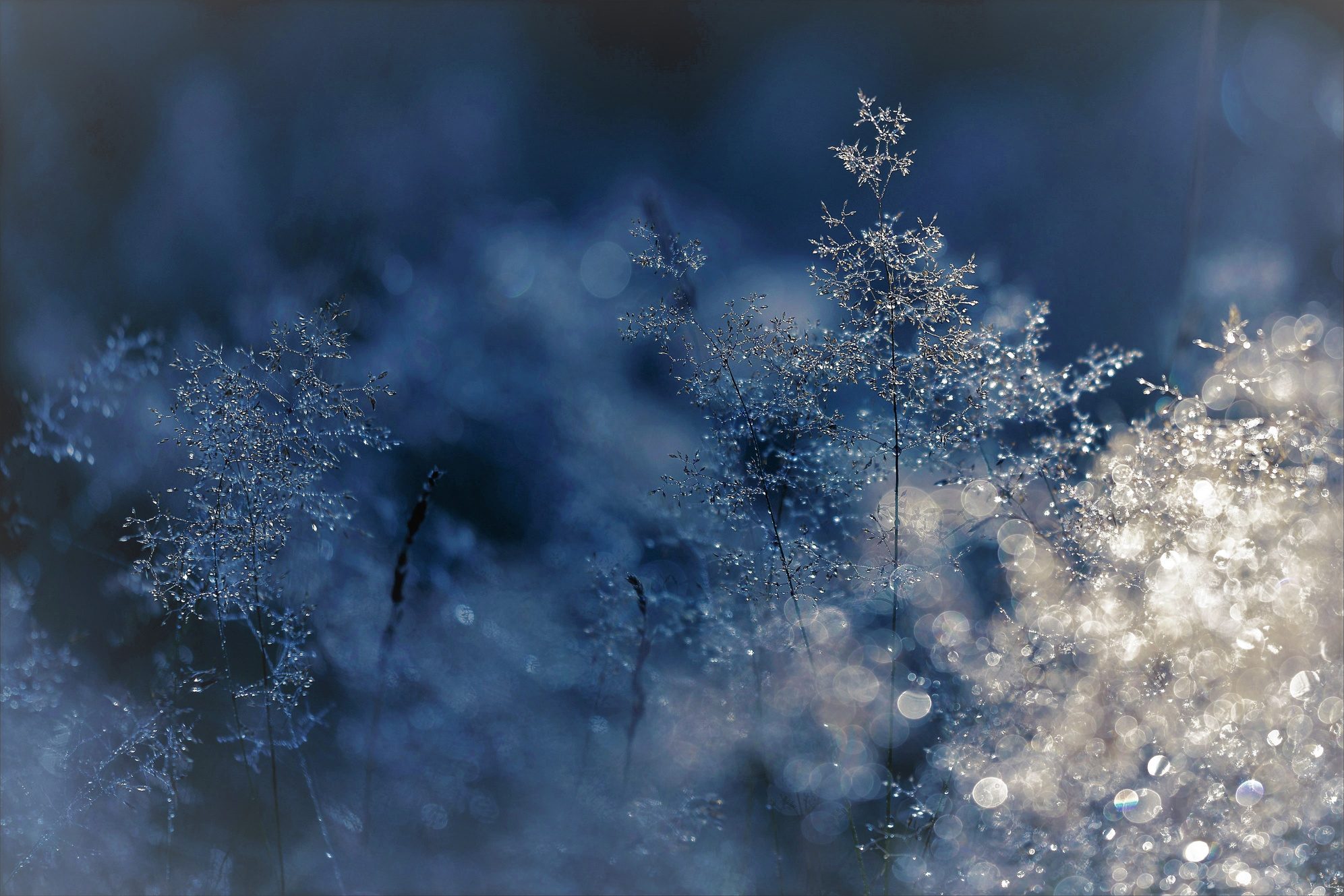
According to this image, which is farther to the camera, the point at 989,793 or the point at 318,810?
the point at 318,810

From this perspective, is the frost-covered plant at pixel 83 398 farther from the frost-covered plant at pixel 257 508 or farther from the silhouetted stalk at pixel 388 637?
the silhouetted stalk at pixel 388 637

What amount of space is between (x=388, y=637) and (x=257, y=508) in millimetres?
412

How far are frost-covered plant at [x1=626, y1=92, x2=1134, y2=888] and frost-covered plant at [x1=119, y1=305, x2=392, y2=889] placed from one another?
0.72 m

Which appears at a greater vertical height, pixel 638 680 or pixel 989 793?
pixel 638 680

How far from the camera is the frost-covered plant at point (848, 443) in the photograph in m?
1.22

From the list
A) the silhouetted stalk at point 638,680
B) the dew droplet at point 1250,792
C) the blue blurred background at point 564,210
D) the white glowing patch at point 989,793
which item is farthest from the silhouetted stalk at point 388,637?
the dew droplet at point 1250,792

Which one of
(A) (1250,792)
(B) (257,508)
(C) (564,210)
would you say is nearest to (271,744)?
(B) (257,508)

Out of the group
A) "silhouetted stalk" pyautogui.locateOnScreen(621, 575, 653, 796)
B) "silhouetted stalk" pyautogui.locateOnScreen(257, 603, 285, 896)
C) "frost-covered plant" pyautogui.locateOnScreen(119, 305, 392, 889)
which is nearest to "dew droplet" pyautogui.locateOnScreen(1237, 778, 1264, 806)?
"silhouetted stalk" pyautogui.locateOnScreen(621, 575, 653, 796)

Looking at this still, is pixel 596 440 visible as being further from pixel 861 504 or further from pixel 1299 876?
pixel 1299 876

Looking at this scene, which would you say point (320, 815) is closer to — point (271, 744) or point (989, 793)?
point (271, 744)

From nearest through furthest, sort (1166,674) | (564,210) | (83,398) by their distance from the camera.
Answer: (1166,674), (564,210), (83,398)

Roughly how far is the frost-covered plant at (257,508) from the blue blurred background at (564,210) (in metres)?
0.06

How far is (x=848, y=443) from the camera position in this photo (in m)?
1.25

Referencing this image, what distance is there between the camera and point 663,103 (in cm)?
129
